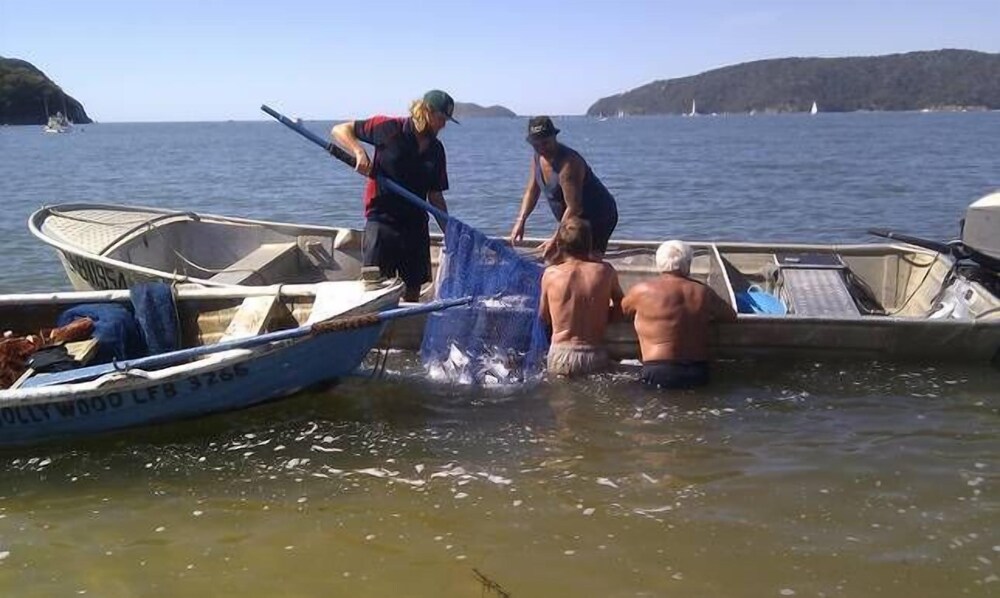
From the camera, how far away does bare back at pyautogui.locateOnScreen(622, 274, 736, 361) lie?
7234 millimetres

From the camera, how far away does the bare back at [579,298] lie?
7.32 meters

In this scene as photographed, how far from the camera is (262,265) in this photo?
10.2 m

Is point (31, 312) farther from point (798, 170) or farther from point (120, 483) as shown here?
point (798, 170)

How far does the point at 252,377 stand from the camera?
6504 millimetres

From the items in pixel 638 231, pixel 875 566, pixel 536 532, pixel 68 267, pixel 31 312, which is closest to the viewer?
pixel 875 566

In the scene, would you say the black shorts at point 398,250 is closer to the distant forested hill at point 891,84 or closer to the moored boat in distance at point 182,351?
the moored boat in distance at point 182,351

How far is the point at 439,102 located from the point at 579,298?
205cm

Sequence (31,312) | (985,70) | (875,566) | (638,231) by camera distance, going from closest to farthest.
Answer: (875,566)
(31,312)
(638,231)
(985,70)

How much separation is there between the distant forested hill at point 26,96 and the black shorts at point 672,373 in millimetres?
152664

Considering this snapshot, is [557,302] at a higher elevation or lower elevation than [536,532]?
higher

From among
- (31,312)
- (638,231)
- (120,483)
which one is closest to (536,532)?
(120,483)

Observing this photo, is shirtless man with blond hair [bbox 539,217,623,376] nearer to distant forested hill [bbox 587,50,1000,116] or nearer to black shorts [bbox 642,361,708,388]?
black shorts [bbox 642,361,708,388]

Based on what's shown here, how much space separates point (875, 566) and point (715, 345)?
327cm

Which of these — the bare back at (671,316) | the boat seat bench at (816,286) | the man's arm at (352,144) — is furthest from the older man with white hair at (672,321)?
the man's arm at (352,144)
